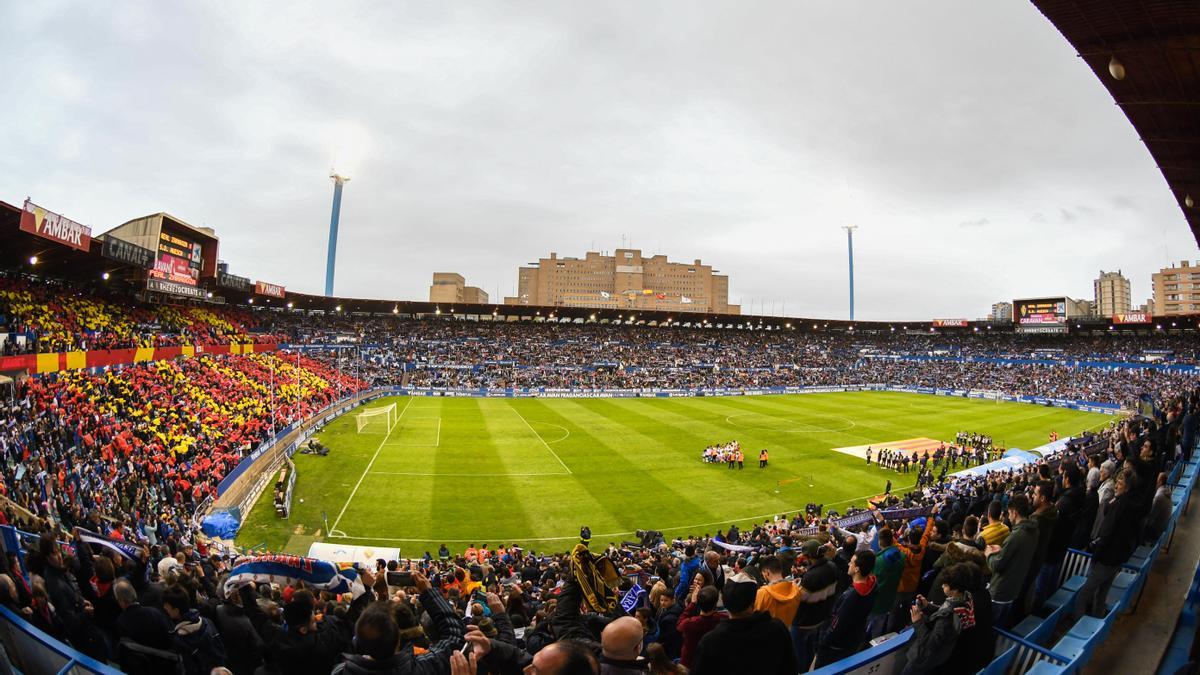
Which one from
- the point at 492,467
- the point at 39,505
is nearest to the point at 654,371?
the point at 492,467

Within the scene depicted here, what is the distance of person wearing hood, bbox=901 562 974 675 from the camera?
4051 mm

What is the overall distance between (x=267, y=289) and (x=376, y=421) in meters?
23.2

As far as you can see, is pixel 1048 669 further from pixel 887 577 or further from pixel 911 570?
pixel 911 570

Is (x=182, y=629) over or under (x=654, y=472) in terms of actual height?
over

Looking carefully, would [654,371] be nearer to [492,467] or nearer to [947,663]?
[492,467]

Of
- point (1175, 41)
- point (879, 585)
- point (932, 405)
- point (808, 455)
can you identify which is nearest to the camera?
point (879, 585)

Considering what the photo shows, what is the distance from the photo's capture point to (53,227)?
22625 millimetres

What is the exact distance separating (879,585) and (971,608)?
1.61 meters

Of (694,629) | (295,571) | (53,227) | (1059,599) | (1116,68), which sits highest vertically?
(1116,68)

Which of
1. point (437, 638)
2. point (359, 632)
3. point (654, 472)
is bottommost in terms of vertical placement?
point (654, 472)

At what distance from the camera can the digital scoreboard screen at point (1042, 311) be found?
239 ft

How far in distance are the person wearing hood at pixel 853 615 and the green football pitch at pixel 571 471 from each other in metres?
14.6

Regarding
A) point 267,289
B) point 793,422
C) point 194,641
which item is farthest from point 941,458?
point 267,289

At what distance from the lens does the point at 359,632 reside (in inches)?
113
